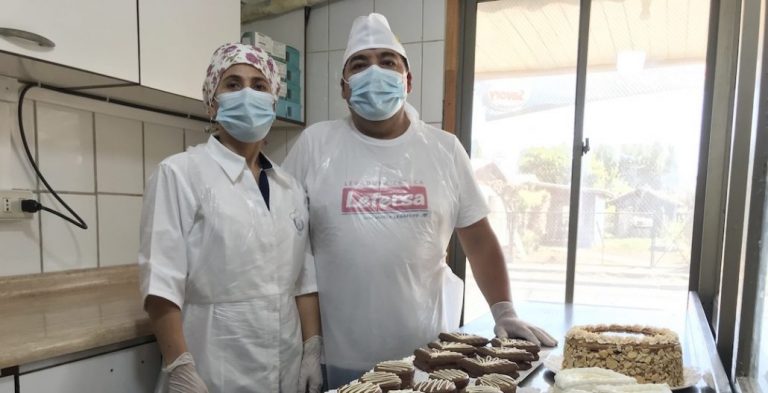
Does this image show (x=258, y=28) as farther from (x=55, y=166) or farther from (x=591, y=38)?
(x=591, y=38)

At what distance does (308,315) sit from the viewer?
1395mm

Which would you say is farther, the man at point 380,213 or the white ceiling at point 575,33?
the white ceiling at point 575,33

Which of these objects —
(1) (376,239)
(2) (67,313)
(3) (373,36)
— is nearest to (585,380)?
(1) (376,239)

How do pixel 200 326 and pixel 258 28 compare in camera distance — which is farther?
pixel 258 28

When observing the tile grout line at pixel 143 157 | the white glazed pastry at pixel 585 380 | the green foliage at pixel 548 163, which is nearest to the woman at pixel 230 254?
the white glazed pastry at pixel 585 380

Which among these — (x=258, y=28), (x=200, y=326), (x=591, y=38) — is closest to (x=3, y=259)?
(x=200, y=326)

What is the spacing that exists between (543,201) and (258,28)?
1.67 m

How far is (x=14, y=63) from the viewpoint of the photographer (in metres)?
1.45

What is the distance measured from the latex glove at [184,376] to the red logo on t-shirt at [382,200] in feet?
1.67

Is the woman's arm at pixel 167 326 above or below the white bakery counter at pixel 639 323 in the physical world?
above

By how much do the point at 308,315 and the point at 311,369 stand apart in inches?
5.5

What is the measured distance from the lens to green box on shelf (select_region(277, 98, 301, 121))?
7.93ft

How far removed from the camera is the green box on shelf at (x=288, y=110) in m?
2.42

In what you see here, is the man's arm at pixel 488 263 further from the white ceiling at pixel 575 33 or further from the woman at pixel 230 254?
the white ceiling at pixel 575 33
